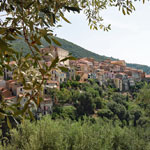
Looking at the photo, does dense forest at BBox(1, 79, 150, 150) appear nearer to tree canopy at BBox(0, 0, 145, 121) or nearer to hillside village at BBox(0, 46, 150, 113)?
tree canopy at BBox(0, 0, 145, 121)

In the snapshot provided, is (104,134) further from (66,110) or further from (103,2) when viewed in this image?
(66,110)

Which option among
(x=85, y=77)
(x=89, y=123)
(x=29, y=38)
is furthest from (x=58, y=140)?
(x=85, y=77)

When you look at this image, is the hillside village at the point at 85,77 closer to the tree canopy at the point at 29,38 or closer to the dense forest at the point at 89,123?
the dense forest at the point at 89,123

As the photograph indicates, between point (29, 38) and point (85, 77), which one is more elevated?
point (29, 38)

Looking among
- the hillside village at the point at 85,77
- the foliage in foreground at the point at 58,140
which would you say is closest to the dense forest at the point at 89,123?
the foliage in foreground at the point at 58,140

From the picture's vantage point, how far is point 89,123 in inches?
398

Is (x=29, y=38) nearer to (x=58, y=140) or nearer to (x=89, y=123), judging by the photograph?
(x=58, y=140)

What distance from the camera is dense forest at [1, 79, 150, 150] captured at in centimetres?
701

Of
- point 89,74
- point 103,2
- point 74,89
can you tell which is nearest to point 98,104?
point 74,89

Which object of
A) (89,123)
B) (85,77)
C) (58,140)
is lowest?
(89,123)

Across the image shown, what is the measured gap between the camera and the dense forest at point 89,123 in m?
7.01

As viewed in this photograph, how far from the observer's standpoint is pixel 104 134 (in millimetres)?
8969

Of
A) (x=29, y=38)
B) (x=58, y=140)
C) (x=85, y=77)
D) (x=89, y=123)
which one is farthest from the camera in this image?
(x=85, y=77)

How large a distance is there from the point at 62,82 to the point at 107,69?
50.4 ft
